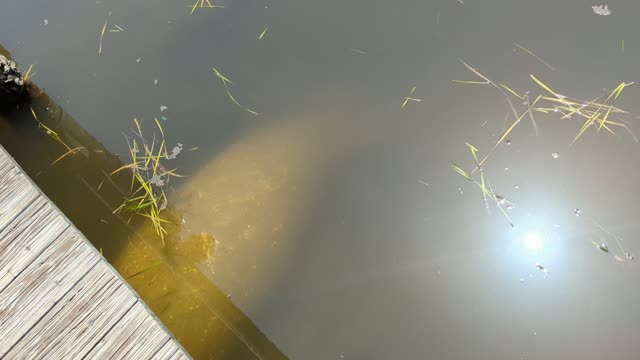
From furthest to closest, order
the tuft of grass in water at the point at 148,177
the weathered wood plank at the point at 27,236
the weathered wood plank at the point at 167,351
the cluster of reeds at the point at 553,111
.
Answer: the tuft of grass in water at the point at 148,177 < the cluster of reeds at the point at 553,111 < the weathered wood plank at the point at 27,236 < the weathered wood plank at the point at 167,351

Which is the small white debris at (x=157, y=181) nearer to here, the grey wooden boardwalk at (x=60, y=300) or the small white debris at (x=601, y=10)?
the grey wooden boardwalk at (x=60, y=300)

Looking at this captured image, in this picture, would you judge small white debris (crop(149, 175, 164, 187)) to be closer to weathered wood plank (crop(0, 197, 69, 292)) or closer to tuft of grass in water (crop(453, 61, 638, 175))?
weathered wood plank (crop(0, 197, 69, 292))

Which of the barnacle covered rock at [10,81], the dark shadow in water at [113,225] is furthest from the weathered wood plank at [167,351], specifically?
the barnacle covered rock at [10,81]

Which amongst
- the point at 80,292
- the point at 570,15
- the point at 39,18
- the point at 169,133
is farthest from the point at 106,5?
the point at 570,15

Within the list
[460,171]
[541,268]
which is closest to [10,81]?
[460,171]

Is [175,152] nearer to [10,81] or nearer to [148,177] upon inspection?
[148,177]

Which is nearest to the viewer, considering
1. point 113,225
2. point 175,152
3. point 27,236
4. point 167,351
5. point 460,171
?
point 167,351
